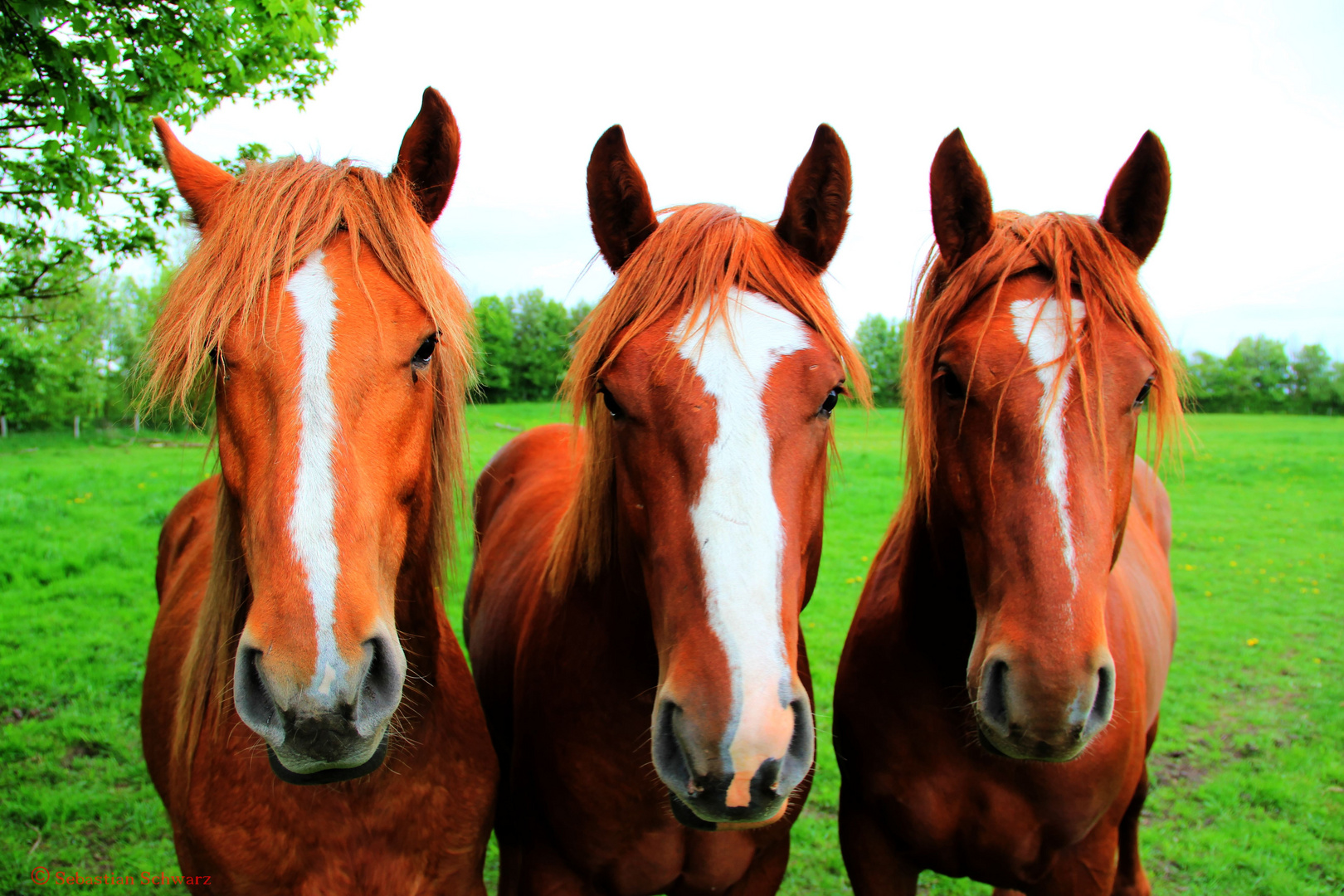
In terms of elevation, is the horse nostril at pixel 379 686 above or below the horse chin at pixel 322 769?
above

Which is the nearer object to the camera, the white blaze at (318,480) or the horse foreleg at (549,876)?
the white blaze at (318,480)

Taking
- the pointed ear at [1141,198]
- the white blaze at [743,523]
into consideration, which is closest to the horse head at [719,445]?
the white blaze at [743,523]

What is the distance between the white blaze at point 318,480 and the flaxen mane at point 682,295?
0.60m

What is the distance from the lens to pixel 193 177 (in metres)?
1.94

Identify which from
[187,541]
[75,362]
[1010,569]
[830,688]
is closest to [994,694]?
[1010,569]

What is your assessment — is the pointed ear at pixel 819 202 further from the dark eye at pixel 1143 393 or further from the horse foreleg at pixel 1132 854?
the horse foreleg at pixel 1132 854

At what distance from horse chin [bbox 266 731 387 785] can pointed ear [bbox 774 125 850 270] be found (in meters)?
1.58

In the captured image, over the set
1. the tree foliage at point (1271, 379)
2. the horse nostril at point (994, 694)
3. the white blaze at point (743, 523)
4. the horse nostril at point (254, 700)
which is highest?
the tree foliage at point (1271, 379)

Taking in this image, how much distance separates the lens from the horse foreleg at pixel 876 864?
96.0 inches

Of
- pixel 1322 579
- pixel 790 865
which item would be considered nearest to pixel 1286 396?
pixel 1322 579

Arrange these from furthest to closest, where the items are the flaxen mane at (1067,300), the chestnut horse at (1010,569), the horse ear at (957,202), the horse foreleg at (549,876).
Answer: the horse foreleg at (549,876), the horse ear at (957,202), the flaxen mane at (1067,300), the chestnut horse at (1010,569)

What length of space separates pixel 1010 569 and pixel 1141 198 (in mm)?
1180

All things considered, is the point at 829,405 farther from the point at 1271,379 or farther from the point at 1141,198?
the point at 1271,379

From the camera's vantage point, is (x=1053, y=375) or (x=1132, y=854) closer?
(x=1053, y=375)
